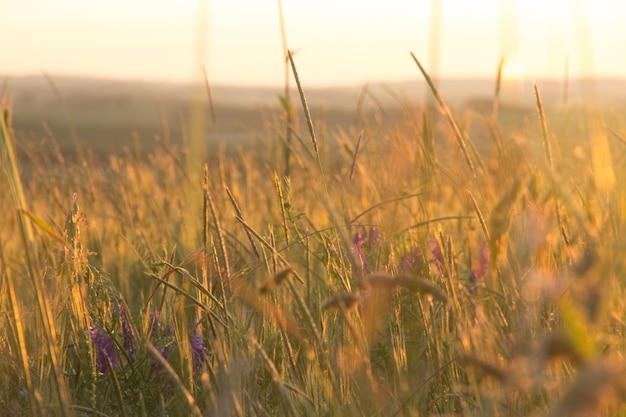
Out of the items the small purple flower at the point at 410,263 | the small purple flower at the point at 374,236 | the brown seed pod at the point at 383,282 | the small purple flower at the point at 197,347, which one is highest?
the brown seed pod at the point at 383,282

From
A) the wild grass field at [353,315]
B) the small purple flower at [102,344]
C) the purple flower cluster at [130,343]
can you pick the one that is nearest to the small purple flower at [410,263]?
the wild grass field at [353,315]

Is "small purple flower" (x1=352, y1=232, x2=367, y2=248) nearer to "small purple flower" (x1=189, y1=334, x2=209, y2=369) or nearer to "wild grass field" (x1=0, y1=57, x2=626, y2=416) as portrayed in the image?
"wild grass field" (x1=0, y1=57, x2=626, y2=416)

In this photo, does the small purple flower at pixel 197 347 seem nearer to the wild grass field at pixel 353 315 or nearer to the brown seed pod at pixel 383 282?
the wild grass field at pixel 353 315

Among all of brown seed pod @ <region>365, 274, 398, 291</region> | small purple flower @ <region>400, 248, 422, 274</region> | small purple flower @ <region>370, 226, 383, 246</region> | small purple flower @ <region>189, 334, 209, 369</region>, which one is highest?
brown seed pod @ <region>365, 274, 398, 291</region>

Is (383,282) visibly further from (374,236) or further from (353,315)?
(374,236)

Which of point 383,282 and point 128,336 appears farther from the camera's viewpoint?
point 128,336

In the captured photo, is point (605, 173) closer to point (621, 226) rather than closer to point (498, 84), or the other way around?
point (621, 226)

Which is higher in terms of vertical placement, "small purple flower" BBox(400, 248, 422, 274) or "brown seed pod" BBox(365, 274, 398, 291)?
"brown seed pod" BBox(365, 274, 398, 291)

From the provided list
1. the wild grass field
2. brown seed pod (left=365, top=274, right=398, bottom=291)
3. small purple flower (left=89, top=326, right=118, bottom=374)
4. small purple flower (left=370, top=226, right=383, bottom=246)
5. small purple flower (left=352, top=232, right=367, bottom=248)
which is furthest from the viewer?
small purple flower (left=370, top=226, right=383, bottom=246)

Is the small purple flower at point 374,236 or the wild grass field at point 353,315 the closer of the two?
the wild grass field at point 353,315

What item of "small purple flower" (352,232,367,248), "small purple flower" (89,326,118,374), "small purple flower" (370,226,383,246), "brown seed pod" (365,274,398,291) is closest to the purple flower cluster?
"small purple flower" (89,326,118,374)

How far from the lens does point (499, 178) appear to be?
164 centimetres

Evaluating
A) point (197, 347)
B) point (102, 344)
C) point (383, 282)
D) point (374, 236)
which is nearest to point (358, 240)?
point (374, 236)

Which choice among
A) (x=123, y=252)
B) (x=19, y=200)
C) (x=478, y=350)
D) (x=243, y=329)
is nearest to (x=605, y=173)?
(x=478, y=350)
